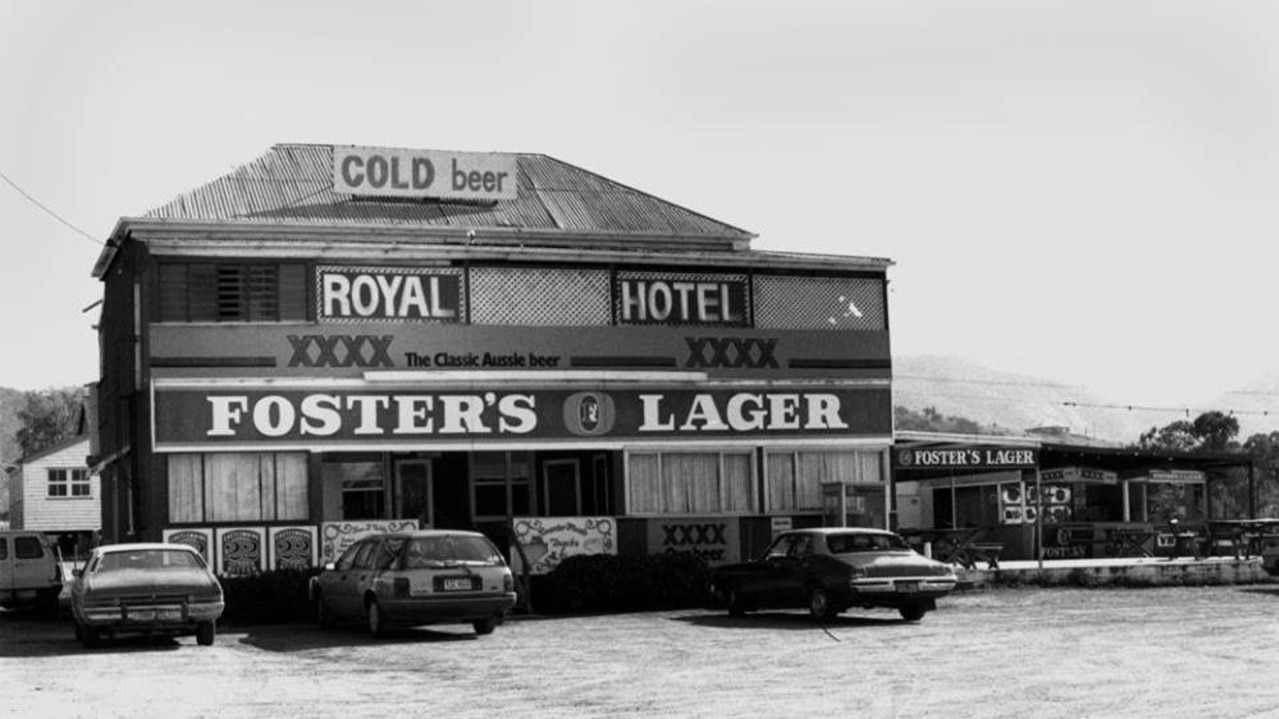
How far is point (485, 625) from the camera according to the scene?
79.6 feet

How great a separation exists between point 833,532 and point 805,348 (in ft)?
24.9

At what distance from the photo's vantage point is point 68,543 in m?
73.8

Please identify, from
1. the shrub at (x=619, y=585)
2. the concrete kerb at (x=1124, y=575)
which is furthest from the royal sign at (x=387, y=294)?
the concrete kerb at (x=1124, y=575)

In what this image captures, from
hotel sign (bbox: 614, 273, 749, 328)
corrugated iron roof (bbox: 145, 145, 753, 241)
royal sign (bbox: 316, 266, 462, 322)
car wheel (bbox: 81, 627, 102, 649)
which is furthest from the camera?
corrugated iron roof (bbox: 145, 145, 753, 241)

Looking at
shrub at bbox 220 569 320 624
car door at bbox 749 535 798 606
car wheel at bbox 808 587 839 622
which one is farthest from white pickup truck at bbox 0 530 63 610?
car wheel at bbox 808 587 839 622

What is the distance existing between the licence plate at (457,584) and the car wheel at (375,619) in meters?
0.92

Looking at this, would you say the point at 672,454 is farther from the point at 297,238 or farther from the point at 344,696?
the point at 344,696

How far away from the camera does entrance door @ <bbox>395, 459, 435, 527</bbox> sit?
34.5m

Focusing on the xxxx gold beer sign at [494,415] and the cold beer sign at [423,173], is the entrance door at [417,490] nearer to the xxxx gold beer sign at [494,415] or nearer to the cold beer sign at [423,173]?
the xxxx gold beer sign at [494,415]

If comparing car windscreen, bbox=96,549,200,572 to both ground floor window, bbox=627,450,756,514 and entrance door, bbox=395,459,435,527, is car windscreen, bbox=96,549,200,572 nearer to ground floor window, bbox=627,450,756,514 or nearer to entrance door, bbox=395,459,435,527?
ground floor window, bbox=627,450,756,514

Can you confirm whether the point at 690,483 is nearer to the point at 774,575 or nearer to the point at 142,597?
the point at 774,575

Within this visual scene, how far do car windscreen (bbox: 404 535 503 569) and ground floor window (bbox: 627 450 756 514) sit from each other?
764 cm

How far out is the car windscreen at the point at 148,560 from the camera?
23797mm

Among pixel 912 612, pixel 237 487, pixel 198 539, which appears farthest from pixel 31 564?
pixel 912 612
